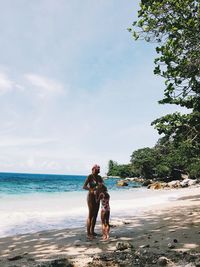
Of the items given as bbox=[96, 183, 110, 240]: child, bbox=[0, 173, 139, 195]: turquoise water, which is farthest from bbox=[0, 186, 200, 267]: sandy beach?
bbox=[0, 173, 139, 195]: turquoise water

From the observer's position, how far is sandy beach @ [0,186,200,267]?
564 cm

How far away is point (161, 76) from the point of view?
10.4 meters

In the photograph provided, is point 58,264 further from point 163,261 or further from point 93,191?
point 93,191

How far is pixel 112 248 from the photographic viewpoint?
7.05 meters

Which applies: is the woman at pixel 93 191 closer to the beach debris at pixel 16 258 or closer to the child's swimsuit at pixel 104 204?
the child's swimsuit at pixel 104 204

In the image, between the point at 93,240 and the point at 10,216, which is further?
the point at 10,216

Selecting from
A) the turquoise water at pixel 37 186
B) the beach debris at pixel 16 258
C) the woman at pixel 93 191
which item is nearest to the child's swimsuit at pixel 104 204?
the woman at pixel 93 191

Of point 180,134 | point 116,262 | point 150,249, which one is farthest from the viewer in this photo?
point 180,134

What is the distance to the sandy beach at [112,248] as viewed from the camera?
18.5ft

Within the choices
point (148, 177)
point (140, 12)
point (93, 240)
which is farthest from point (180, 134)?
point (148, 177)

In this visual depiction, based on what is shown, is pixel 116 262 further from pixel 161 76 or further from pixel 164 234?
pixel 161 76

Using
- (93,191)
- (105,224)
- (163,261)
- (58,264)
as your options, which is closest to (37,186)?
A: (93,191)

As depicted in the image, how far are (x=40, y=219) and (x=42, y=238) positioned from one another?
4.62m

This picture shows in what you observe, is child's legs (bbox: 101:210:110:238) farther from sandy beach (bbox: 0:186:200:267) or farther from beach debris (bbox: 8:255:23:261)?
beach debris (bbox: 8:255:23:261)
